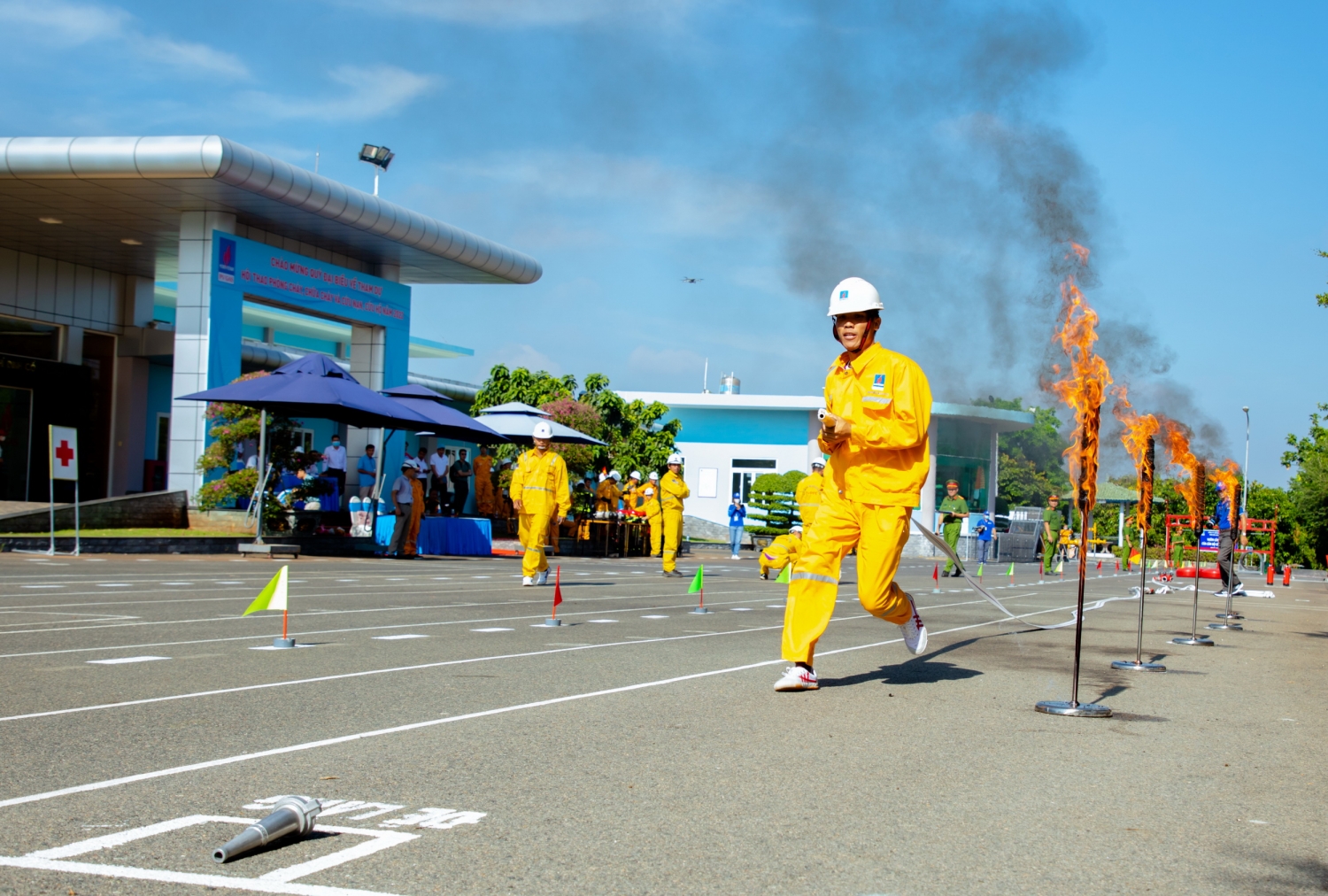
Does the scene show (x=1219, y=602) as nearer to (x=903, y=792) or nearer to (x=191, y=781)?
(x=903, y=792)

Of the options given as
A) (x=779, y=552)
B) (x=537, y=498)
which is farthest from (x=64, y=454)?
(x=779, y=552)

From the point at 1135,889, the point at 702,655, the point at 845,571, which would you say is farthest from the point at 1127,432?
the point at 845,571

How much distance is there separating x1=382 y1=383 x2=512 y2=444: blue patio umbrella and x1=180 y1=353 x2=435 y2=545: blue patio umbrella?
28.7 inches

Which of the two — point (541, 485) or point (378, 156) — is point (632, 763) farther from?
point (378, 156)

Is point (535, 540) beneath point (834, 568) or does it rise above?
beneath

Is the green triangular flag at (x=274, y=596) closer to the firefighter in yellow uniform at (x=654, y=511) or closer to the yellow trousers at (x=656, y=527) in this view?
the firefighter in yellow uniform at (x=654, y=511)

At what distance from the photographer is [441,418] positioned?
86.7ft

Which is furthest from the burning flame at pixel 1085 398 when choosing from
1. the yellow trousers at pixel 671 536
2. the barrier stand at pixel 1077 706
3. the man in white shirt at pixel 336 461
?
the man in white shirt at pixel 336 461

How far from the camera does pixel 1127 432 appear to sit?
432 inches

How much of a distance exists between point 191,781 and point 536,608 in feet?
28.9

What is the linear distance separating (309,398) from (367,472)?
389 inches

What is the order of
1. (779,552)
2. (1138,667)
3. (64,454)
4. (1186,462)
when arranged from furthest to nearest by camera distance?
(779,552)
(64,454)
(1186,462)
(1138,667)

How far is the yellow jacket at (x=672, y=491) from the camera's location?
76.1 ft

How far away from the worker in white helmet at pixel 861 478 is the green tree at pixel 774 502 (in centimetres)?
3473
